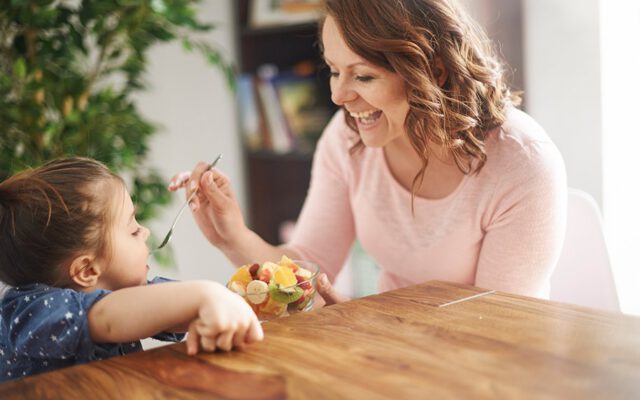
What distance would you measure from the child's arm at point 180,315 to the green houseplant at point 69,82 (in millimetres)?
1188

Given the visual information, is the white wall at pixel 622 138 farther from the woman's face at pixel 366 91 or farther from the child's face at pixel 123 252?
the child's face at pixel 123 252

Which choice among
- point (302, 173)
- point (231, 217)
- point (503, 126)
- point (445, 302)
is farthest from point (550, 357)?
point (302, 173)

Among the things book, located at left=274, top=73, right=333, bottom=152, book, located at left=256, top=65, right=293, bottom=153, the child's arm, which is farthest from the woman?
book, located at left=256, top=65, right=293, bottom=153

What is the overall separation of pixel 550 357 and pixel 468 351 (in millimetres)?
90

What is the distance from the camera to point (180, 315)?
1.00 metres

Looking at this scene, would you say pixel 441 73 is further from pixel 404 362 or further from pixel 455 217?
pixel 404 362

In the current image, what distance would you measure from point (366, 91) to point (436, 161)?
23 cm

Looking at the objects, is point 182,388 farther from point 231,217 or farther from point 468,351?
point 231,217

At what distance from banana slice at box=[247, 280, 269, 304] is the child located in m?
0.12

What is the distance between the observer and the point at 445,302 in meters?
1.11

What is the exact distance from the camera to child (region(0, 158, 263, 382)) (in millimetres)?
991

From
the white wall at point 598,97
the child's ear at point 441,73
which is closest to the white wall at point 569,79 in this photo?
the white wall at point 598,97

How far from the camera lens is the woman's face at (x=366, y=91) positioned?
151 centimetres

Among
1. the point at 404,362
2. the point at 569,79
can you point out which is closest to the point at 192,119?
the point at 569,79
